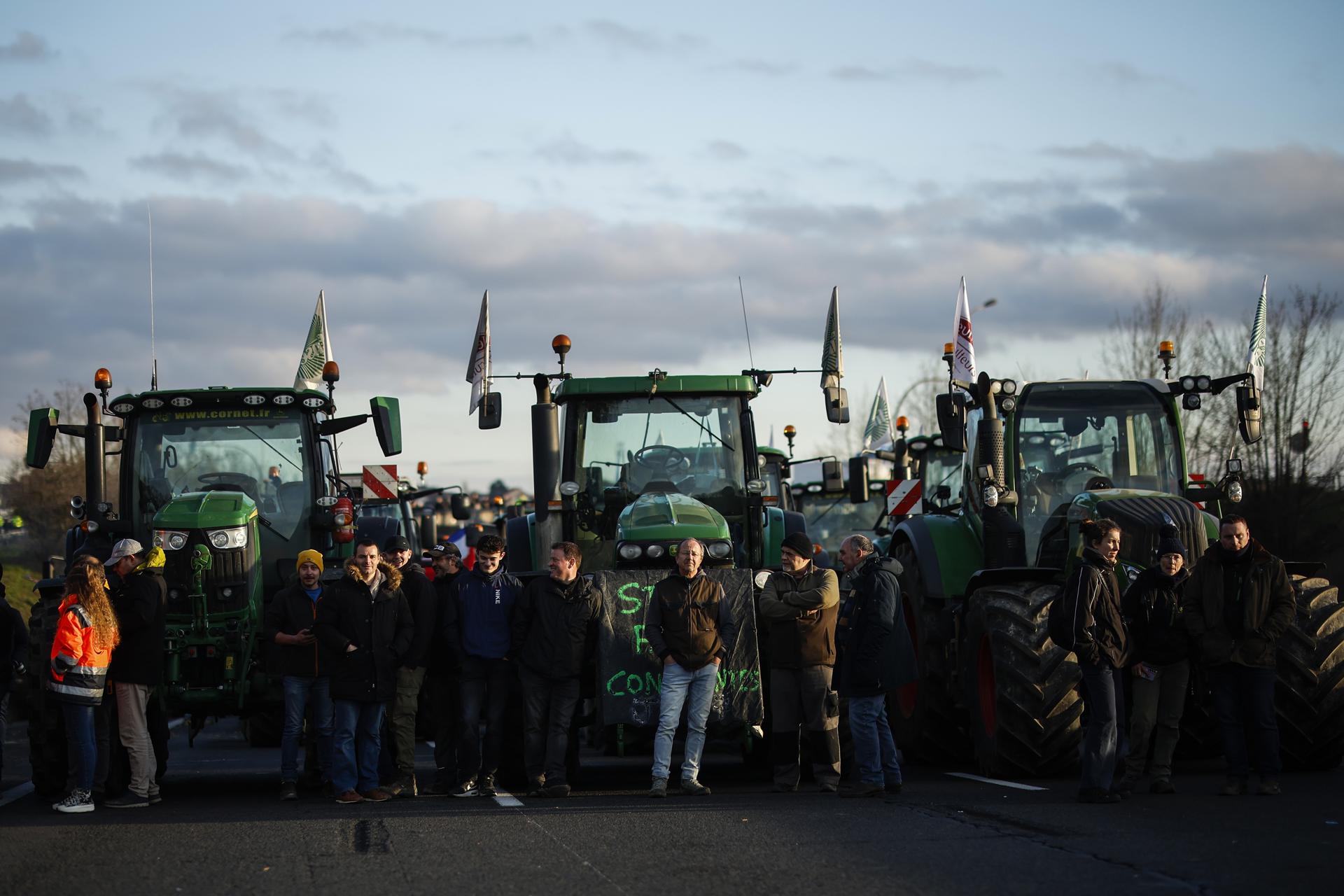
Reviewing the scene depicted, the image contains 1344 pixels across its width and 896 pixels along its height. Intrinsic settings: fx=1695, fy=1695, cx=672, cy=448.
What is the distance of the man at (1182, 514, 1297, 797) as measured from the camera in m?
11.1

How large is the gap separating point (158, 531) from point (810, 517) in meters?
16.4

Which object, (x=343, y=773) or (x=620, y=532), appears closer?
(x=343, y=773)

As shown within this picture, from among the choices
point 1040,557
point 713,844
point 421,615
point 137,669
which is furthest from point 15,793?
point 1040,557

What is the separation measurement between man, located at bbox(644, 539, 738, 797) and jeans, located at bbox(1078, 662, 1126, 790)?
2527mm

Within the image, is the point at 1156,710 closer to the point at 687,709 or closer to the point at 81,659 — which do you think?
the point at 687,709

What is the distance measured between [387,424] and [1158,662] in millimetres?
6643

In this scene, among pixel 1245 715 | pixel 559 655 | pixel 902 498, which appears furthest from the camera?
pixel 902 498

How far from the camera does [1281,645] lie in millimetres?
11977

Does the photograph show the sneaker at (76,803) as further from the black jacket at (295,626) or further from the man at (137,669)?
the black jacket at (295,626)

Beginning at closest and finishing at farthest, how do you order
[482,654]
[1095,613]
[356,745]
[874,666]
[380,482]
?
[1095,613], [874,666], [482,654], [356,745], [380,482]

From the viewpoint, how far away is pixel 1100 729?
11.0m

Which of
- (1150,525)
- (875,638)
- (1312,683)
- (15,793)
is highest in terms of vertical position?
(1150,525)

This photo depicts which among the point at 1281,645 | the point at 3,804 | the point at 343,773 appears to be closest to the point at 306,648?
the point at 343,773

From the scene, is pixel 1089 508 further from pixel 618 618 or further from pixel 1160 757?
pixel 618 618
